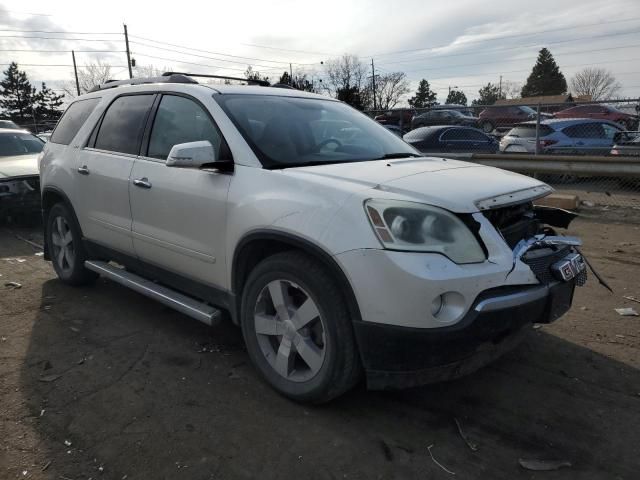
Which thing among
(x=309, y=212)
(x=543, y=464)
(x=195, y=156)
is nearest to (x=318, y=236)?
(x=309, y=212)

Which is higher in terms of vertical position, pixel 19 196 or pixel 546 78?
pixel 546 78

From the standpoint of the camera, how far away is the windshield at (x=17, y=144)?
9102 millimetres

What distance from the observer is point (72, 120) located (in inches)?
199

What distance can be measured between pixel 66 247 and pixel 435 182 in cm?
394

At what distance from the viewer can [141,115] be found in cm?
407

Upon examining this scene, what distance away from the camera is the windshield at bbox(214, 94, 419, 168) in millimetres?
3285

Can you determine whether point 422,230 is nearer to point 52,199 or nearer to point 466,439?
→ point 466,439

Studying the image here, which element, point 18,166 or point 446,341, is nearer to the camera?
point 446,341

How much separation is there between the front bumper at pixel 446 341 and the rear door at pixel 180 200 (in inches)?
48.2

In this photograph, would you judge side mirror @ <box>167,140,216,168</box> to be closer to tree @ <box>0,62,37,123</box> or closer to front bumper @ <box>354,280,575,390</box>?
front bumper @ <box>354,280,575,390</box>

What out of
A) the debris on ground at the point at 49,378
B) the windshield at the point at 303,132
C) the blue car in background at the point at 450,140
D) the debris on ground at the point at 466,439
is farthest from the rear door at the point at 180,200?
the blue car in background at the point at 450,140

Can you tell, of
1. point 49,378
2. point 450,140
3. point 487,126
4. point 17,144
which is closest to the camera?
point 49,378

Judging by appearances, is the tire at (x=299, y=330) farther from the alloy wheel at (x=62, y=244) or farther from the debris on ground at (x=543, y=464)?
the alloy wheel at (x=62, y=244)

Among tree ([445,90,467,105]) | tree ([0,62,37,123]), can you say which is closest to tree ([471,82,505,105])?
tree ([445,90,467,105])
